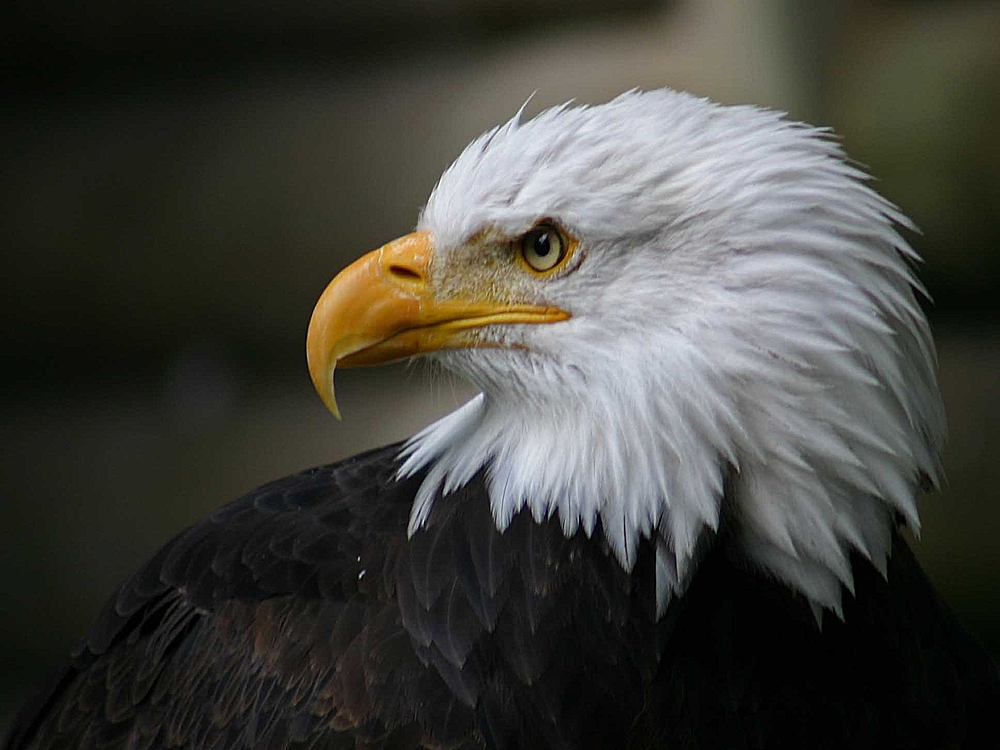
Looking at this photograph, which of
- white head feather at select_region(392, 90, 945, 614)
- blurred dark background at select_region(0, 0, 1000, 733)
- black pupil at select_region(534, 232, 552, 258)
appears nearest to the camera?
white head feather at select_region(392, 90, 945, 614)

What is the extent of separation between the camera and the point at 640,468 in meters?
1.64

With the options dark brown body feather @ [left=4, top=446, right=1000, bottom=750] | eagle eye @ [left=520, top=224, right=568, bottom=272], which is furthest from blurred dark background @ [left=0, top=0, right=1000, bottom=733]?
eagle eye @ [left=520, top=224, right=568, bottom=272]

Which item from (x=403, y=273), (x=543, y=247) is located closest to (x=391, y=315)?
(x=403, y=273)

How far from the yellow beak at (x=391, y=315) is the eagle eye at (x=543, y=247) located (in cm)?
6

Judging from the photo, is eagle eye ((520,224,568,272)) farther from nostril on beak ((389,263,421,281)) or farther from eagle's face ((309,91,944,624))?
nostril on beak ((389,263,421,281))

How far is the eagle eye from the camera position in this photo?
5.53ft

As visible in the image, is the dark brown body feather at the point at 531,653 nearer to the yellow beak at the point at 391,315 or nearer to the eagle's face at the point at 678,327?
the eagle's face at the point at 678,327

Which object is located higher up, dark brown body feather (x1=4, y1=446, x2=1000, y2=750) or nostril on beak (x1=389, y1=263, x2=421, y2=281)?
nostril on beak (x1=389, y1=263, x2=421, y2=281)

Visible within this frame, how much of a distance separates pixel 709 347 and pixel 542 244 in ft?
0.91

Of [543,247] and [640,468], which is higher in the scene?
[543,247]

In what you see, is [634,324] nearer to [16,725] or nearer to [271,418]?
[16,725]

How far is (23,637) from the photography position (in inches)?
165

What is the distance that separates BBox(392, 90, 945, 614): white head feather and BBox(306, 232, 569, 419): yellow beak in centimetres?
6

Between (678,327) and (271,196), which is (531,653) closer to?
(678,327)
